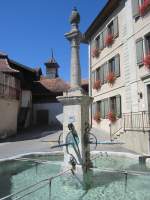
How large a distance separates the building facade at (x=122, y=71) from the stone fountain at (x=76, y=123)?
5.91 metres

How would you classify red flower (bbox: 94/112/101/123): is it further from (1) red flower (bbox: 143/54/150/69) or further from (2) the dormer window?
(1) red flower (bbox: 143/54/150/69)

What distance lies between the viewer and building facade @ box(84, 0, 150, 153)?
14734 millimetres

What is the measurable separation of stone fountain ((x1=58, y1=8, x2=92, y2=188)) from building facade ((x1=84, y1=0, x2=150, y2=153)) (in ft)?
19.4

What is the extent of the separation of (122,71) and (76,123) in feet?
38.4

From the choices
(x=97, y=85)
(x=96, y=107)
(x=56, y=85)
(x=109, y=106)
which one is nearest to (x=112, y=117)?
(x=109, y=106)

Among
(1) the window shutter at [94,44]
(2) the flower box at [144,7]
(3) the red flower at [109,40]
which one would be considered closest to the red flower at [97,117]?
(3) the red flower at [109,40]

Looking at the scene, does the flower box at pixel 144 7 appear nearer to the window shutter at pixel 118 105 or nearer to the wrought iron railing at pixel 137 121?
the window shutter at pixel 118 105

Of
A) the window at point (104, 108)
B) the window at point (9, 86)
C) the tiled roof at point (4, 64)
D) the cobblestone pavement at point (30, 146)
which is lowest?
the cobblestone pavement at point (30, 146)

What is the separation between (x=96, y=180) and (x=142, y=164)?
9.24ft

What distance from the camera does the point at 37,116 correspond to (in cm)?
3203

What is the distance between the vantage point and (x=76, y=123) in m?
7.16

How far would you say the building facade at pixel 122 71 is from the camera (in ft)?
48.3

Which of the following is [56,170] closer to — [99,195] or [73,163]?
[73,163]

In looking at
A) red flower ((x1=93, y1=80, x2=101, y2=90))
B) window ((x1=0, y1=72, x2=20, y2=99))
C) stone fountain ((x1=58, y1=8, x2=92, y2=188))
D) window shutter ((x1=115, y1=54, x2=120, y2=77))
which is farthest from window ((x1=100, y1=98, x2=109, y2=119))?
stone fountain ((x1=58, y1=8, x2=92, y2=188))
